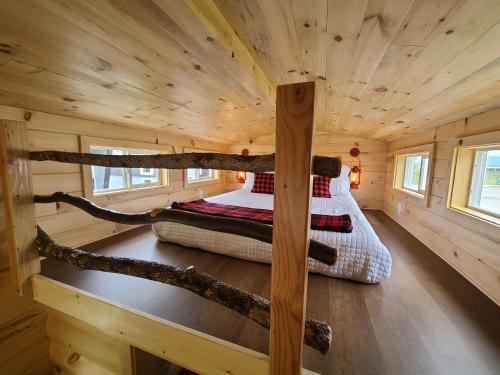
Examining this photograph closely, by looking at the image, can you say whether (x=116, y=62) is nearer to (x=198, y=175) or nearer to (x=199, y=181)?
(x=199, y=181)

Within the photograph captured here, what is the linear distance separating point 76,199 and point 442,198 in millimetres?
3025

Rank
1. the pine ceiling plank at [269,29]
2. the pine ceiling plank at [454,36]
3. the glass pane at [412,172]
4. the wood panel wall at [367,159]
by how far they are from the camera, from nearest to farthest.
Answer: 1. the pine ceiling plank at [454,36]
2. the pine ceiling plank at [269,29]
3. the glass pane at [412,172]
4. the wood panel wall at [367,159]

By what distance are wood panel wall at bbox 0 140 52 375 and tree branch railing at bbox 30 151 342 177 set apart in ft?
2.28

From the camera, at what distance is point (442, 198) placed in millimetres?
2102

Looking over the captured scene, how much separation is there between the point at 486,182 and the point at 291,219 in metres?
2.33

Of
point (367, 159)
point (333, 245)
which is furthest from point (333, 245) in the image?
point (367, 159)

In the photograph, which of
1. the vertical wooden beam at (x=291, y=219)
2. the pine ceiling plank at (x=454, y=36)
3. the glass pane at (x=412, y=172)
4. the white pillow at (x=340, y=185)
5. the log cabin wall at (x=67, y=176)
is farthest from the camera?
the white pillow at (x=340, y=185)

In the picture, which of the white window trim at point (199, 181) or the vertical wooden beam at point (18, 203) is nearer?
the vertical wooden beam at point (18, 203)

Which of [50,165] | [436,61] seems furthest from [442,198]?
[50,165]

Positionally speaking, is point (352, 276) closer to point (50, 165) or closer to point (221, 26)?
point (221, 26)

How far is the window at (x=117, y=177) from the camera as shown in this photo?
2.40 m

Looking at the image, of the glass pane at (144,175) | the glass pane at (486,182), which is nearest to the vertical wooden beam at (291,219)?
the glass pane at (486,182)

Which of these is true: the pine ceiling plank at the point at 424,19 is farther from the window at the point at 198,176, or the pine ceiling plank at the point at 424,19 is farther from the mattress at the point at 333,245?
the window at the point at 198,176

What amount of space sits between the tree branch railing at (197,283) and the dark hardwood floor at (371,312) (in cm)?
56
